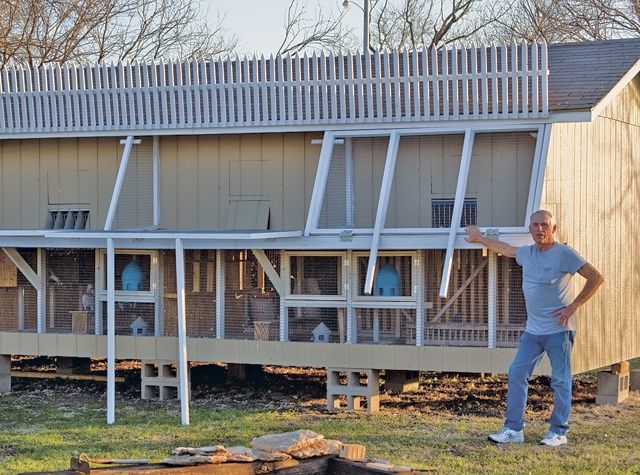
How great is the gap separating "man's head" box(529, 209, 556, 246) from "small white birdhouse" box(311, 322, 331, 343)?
545cm

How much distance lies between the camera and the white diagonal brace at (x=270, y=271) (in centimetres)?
1848

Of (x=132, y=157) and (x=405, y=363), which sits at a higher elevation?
(x=132, y=157)

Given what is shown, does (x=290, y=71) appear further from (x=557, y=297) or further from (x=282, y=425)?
(x=557, y=297)

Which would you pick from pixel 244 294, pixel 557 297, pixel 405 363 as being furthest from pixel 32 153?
pixel 557 297

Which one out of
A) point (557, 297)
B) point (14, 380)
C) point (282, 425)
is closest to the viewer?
point (557, 297)

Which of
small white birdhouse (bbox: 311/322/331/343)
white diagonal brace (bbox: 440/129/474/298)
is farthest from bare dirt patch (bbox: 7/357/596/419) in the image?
white diagonal brace (bbox: 440/129/474/298)

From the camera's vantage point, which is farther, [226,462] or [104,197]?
[104,197]

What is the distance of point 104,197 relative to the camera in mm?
20391

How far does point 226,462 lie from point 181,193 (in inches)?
377

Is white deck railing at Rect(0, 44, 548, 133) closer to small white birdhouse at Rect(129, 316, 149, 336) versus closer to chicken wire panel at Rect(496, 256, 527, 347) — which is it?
chicken wire panel at Rect(496, 256, 527, 347)

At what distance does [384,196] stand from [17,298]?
6.04 meters

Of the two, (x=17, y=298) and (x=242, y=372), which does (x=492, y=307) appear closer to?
(x=242, y=372)

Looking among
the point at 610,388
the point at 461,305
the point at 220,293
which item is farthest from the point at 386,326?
the point at 610,388

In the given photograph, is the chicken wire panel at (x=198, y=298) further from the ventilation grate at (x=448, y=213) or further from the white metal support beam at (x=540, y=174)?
the white metal support beam at (x=540, y=174)
